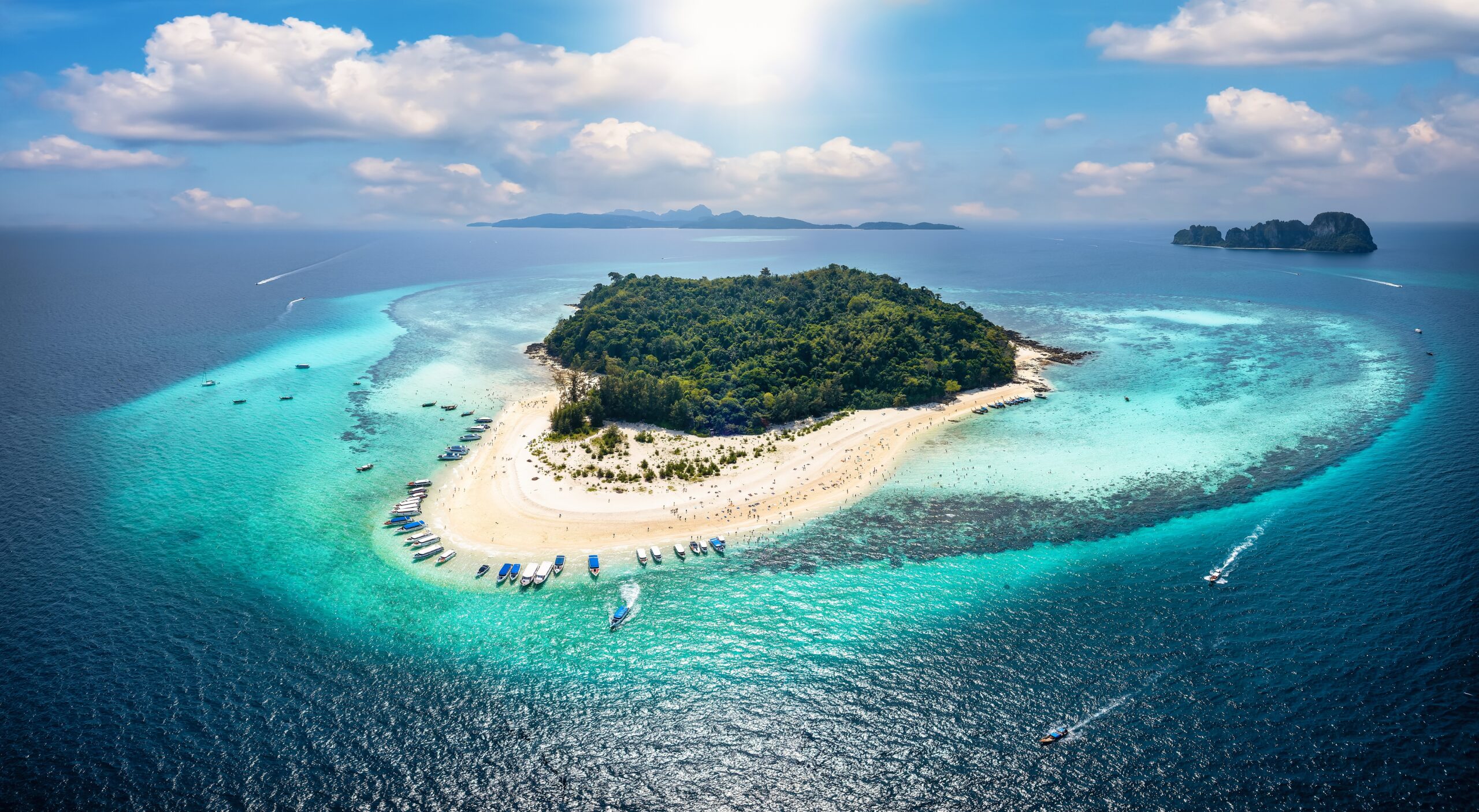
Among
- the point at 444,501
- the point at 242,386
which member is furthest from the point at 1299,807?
the point at 242,386

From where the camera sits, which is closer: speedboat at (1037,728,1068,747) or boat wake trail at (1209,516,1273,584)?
speedboat at (1037,728,1068,747)

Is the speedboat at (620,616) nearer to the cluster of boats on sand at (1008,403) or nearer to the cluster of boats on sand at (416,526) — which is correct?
the cluster of boats on sand at (416,526)

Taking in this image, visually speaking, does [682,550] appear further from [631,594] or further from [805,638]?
[805,638]

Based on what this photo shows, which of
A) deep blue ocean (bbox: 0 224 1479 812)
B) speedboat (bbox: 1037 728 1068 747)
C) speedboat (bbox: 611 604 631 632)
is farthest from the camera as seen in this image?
speedboat (bbox: 611 604 631 632)

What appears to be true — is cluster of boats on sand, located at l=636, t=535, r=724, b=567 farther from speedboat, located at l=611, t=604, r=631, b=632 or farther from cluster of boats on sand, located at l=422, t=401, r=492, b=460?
cluster of boats on sand, located at l=422, t=401, r=492, b=460

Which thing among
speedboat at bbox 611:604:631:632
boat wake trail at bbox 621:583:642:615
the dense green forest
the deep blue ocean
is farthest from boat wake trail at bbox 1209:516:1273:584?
speedboat at bbox 611:604:631:632

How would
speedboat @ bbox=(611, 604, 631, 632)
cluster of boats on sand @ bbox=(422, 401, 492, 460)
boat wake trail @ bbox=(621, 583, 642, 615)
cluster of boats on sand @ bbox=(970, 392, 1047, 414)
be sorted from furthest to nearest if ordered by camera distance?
cluster of boats on sand @ bbox=(970, 392, 1047, 414)
cluster of boats on sand @ bbox=(422, 401, 492, 460)
boat wake trail @ bbox=(621, 583, 642, 615)
speedboat @ bbox=(611, 604, 631, 632)

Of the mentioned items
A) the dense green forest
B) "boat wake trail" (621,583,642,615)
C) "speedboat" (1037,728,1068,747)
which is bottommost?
"speedboat" (1037,728,1068,747)
